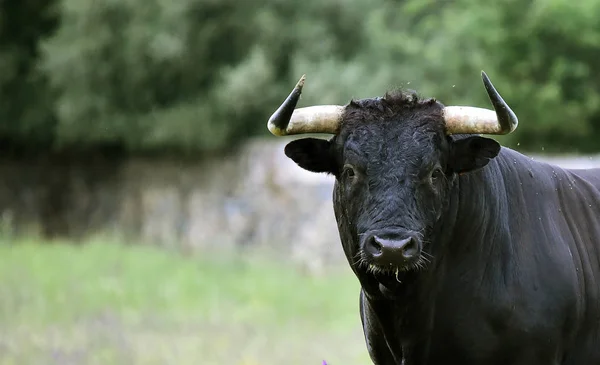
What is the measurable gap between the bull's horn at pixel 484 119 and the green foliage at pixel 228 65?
50.5 feet

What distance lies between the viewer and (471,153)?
5398 millimetres

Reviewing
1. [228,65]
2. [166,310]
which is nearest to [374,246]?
[166,310]

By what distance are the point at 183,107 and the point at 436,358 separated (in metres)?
18.8

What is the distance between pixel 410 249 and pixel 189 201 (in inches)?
775

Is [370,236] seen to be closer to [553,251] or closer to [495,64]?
[553,251]

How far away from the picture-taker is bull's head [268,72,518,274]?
5051mm

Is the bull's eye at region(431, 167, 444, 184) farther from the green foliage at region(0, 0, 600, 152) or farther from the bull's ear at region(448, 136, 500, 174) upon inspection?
the green foliage at region(0, 0, 600, 152)

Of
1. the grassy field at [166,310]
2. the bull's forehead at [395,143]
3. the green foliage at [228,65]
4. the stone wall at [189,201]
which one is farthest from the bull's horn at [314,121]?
the green foliage at [228,65]

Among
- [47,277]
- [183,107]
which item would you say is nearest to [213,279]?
[47,277]

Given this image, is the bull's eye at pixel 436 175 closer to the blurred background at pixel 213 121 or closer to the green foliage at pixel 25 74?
the blurred background at pixel 213 121

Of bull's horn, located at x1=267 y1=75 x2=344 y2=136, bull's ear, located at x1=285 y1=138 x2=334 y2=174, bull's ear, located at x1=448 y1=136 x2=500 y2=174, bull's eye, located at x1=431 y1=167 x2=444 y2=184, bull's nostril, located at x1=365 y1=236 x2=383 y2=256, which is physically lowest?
bull's nostril, located at x1=365 y1=236 x2=383 y2=256

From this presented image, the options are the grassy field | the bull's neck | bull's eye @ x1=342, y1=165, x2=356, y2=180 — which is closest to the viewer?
bull's eye @ x1=342, y1=165, x2=356, y2=180

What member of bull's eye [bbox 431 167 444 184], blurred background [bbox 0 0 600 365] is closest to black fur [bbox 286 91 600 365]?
bull's eye [bbox 431 167 444 184]

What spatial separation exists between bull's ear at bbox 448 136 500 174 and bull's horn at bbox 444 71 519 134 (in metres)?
0.07
